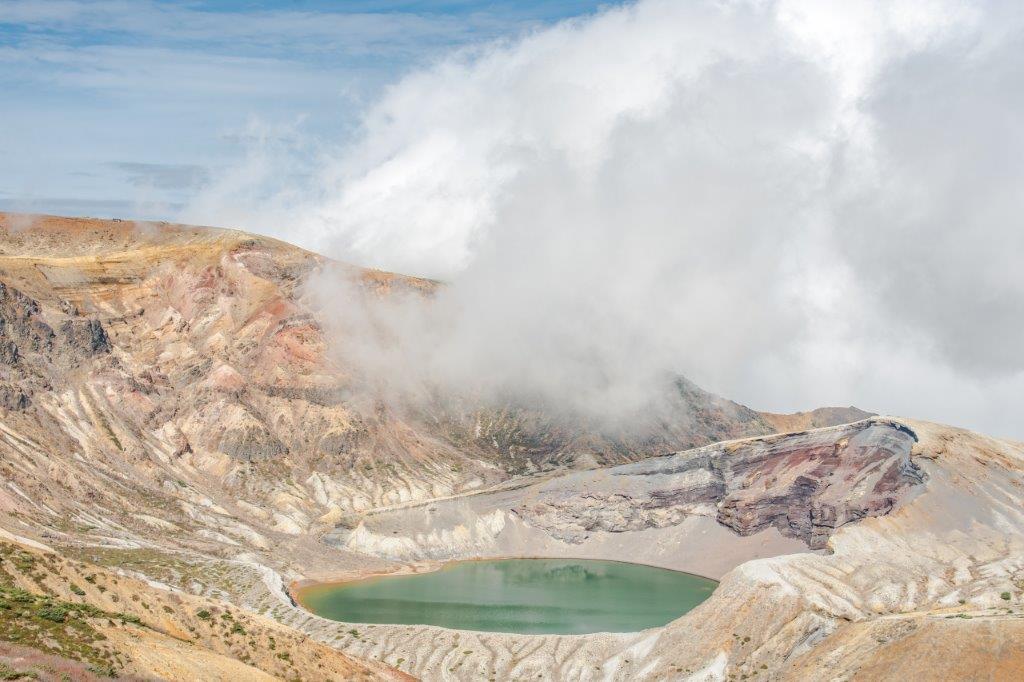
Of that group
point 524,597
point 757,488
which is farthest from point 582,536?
point 524,597

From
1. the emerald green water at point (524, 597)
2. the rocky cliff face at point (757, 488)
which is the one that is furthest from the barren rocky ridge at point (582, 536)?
the emerald green water at point (524, 597)

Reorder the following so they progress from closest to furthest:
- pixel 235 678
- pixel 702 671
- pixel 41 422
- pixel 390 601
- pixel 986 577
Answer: pixel 235 678 → pixel 702 671 → pixel 986 577 → pixel 390 601 → pixel 41 422

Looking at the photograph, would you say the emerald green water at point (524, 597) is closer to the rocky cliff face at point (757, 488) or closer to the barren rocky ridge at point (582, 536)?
the barren rocky ridge at point (582, 536)

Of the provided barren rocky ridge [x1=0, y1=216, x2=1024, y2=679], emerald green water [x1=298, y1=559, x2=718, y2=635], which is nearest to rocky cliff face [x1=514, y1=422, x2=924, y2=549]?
barren rocky ridge [x1=0, y1=216, x2=1024, y2=679]

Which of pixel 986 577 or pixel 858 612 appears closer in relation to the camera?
pixel 858 612

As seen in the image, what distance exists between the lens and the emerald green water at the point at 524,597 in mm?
119750

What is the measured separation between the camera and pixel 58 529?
447 ft

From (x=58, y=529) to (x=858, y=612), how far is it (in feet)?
346

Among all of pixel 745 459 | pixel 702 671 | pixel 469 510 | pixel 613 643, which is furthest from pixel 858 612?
pixel 469 510

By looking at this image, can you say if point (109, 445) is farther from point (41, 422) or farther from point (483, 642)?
point (483, 642)

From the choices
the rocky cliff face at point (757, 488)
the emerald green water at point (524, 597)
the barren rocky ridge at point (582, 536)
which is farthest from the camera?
the rocky cliff face at point (757, 488)

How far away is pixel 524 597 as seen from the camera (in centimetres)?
13725

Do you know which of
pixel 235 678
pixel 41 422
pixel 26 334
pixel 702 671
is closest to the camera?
pixel 235 678

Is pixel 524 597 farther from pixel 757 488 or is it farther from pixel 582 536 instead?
pixel 757 488
